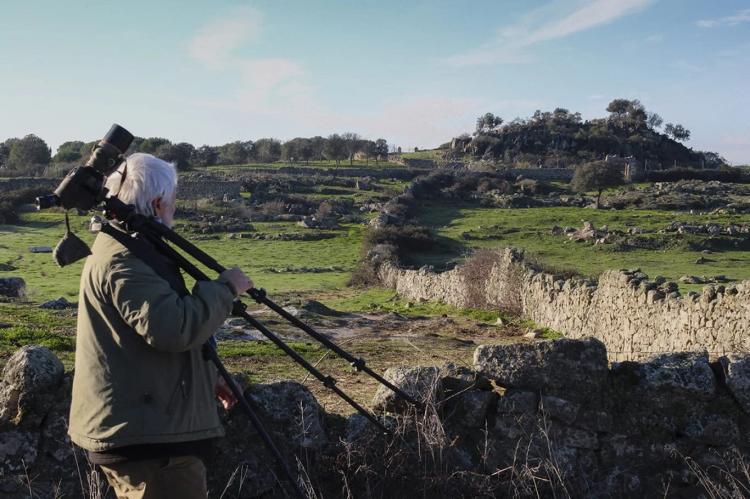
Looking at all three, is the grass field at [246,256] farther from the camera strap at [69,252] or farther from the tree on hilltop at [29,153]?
the tree on hilltop at [29,153]

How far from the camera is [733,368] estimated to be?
559cm

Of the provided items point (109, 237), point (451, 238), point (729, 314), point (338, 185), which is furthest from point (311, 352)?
point (338, 185)

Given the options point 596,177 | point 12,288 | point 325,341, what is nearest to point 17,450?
point 325,341

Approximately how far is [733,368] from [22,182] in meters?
59.7

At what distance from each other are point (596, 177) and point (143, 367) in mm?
57648

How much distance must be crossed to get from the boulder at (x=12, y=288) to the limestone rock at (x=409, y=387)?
737 inches

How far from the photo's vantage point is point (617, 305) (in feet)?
52.2

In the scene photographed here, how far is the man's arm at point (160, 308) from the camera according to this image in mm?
3293

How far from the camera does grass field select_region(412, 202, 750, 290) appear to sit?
89.9ft

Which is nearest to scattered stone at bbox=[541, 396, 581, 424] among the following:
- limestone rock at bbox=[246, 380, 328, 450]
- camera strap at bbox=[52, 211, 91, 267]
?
limestone rock at bbox=[246, 380, 328, 450]

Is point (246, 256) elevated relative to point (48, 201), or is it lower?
lower

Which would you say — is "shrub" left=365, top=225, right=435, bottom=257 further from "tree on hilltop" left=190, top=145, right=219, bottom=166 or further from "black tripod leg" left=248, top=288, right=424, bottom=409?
"tree on hilltop" left=190, top=145, right=219, bottom=166

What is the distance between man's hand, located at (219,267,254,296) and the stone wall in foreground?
508cm

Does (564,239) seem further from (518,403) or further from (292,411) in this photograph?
(292,411)
